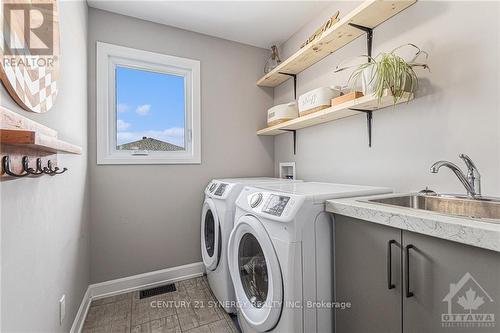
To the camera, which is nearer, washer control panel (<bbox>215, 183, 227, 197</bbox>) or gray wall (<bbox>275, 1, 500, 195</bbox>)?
gray wall (<bbox>275, 1, 500, 195</bbox>)

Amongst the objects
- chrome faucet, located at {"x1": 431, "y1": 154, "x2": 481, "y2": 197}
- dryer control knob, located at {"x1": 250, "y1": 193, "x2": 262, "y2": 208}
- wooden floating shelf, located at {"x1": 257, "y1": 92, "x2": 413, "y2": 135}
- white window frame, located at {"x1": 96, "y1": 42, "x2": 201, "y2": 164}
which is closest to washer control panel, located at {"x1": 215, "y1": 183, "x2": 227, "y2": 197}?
dryer control knob, located at {"x1": 250, "y1": 193, "x2": 262, "y2": 208}

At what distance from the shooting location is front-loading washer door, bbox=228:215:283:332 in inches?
45.6

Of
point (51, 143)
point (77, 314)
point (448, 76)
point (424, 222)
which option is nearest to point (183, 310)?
point (77, 314)

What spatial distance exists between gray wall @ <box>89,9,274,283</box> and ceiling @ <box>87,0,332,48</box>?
11cm

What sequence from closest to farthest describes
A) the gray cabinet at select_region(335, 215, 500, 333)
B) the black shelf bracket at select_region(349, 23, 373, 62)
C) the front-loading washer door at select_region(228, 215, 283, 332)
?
the gray cabinet at select_region(335, 215, 500, 333) < the front-loading washer door at select_region(228, 215, 283, 332) < the black shelf bracket at select_region(349, 23, 373, 62)

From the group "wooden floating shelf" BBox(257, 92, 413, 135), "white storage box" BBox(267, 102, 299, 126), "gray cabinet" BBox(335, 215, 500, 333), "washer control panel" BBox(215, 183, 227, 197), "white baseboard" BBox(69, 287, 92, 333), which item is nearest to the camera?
"gray cabinet" BBox(335, 215, 500, 333)

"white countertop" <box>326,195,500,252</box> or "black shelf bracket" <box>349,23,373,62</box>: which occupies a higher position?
"black shelf bracket" <box>349,23,373,62</box>

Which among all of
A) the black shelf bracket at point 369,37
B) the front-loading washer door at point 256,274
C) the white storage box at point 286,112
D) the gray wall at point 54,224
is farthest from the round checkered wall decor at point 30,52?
the black shelf bracket at point 369,37

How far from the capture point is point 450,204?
3.85 ft

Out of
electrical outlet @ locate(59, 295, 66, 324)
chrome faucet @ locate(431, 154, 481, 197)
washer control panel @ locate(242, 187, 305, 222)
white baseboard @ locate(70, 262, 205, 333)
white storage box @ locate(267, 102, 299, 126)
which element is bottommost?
white baseboard @ locate(70, 262, 205, 333)

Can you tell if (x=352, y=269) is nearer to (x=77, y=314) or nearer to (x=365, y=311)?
(x=365, y=311)

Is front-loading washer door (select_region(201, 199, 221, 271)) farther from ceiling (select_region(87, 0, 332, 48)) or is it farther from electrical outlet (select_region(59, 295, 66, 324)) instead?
ceiling (select_region(87, 0, 332, 48))

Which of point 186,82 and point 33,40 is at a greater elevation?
point 186,82

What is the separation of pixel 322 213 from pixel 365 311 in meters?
0.45
